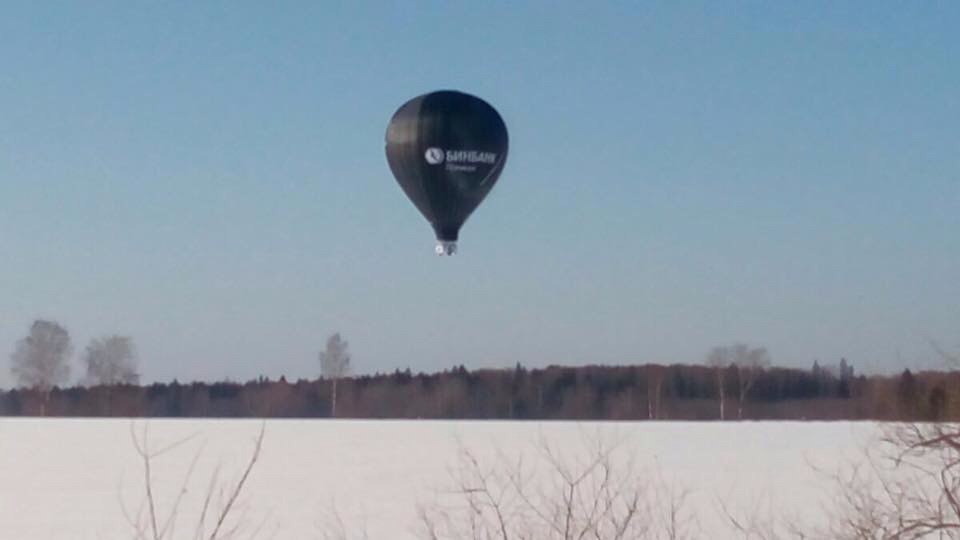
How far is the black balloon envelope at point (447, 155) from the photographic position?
1106 centimetres

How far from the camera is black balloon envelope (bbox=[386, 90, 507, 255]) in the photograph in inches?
436

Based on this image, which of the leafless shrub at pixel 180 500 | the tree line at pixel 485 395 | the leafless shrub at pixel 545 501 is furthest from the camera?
the tree line at pixel 485 395

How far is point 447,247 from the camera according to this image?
35.4ft

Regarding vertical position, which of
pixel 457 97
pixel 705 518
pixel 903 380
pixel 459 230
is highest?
pixel 457 97

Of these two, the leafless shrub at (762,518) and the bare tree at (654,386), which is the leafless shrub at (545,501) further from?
the bare tree at (654,386)

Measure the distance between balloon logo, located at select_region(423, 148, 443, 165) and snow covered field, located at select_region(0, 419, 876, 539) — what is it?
2.37 metres

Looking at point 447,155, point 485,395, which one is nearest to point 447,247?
point 447,155

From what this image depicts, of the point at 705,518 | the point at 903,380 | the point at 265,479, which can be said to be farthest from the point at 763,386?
the point at 903,380

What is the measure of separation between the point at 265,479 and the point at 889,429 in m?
10.1

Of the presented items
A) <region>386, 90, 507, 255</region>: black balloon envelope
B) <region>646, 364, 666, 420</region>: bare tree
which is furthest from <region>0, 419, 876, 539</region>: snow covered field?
<region>646, 364, 666, 420</region>: bare tree

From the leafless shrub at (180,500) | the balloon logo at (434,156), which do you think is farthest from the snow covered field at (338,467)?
the balloon logo at (434,156)

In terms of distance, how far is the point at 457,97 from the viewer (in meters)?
11.4

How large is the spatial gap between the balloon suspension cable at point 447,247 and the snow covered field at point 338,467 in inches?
71.1

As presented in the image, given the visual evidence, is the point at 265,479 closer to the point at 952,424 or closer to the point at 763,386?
the point at 952,424
